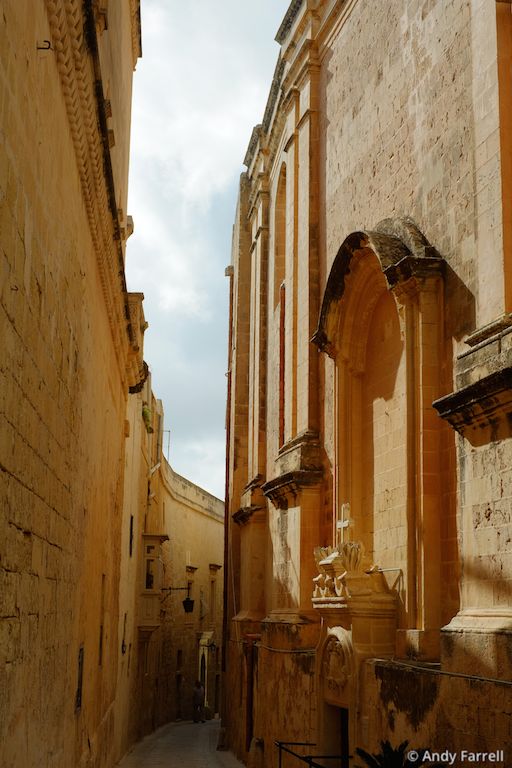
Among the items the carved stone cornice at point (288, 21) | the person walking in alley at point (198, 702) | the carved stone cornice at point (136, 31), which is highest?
the carved stone cornice at point (288, 21)

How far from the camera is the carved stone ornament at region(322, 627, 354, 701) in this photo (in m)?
10.7

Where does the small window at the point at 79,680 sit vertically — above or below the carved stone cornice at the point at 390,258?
below

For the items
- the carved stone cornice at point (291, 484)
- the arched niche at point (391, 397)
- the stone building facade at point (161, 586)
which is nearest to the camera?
the arched niche at point (391, 397)

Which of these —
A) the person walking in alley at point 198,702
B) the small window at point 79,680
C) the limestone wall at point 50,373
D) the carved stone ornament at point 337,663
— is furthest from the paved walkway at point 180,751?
the small window at point 79,680

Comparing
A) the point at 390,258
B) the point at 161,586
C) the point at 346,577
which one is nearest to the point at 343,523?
the point at 346,577

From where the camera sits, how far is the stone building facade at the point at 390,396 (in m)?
8.09

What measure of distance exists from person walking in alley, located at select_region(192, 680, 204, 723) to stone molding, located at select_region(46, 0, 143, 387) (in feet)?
75.2

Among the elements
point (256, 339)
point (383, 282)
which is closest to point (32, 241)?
point (383, 282)

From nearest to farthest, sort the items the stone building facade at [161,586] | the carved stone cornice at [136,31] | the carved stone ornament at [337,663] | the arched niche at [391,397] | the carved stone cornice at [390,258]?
the arched niche at [391,397], the carved stone cornice at [390,258], the carved stone ornament at [337,663], the carved stone cornice at [136,31], the stone building facade at [161,586]

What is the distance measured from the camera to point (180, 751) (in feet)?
69.3

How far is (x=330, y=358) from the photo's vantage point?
13.4 m

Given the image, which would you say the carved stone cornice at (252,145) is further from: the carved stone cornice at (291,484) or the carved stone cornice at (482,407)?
the carved stone cornice at (482,407)

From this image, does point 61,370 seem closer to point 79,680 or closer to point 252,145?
→ point 79,680

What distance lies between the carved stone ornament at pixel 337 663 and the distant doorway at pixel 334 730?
0.99 feet
